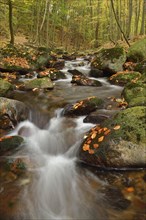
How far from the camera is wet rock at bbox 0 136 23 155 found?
5731mm

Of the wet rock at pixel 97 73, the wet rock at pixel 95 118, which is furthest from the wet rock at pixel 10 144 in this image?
the wet rock at pixel 97 73

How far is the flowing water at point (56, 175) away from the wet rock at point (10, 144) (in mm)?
173

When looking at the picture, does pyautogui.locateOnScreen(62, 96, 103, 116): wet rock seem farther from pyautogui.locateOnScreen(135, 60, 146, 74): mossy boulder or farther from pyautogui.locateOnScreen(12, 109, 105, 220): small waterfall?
pyautogui.locateOnScreen(135, 60, 146, 74): mossy boulder

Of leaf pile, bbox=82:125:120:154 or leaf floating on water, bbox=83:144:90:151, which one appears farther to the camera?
leaf floating on water, bbox=83:144:90:151

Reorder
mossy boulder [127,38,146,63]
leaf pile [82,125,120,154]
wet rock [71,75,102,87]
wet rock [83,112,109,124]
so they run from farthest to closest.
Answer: mossy boulder [127,38,146,63], wet rock [71,75,102,87], wet rock [83,112,109,124], leaf pile [82,125,120,154]

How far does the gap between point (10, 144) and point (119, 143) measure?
2427mm

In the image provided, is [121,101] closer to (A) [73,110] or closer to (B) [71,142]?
(A) [73,110]

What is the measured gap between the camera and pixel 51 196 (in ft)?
15.0

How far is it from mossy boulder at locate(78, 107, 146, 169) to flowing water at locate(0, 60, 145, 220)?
0.34 m

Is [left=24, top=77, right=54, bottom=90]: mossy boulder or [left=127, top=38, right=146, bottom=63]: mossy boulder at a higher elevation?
[left=127, top=38, right=146, bottom=63]: mossy boulder

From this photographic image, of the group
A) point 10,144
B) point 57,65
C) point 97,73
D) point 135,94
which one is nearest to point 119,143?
point 10,144

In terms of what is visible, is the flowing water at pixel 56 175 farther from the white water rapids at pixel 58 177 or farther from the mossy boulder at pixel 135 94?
the mossy boulder at pixel 135 94

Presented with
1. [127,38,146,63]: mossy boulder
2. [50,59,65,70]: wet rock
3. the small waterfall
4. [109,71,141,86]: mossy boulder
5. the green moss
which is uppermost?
[127,38,146,63]: mossy boulder

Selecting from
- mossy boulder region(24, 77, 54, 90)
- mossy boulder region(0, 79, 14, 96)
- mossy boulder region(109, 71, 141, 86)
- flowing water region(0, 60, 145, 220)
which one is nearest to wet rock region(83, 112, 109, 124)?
flowing water region(0, 60, 145, 220)
